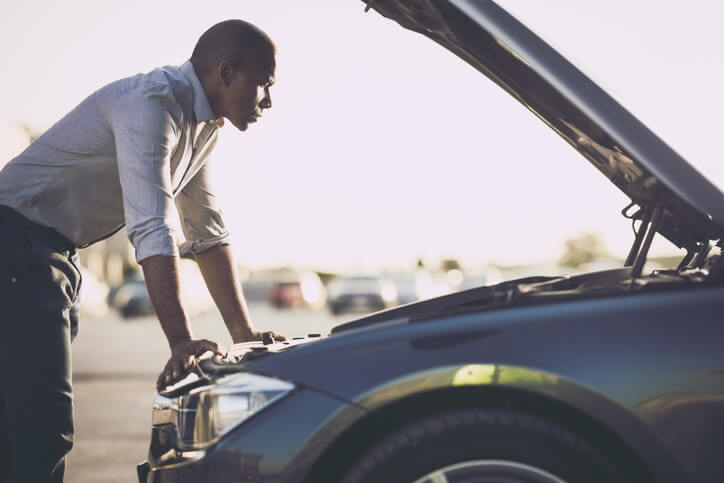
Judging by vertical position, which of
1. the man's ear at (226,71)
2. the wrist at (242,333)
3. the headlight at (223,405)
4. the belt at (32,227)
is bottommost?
the headlight at (223,405)

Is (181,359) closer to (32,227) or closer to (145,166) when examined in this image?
(145,166)

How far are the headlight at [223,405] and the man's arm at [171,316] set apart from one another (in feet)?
0.52

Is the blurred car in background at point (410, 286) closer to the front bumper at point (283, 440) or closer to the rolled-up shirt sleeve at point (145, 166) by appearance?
the rolled-up shirt sleeve at point (145, 166)

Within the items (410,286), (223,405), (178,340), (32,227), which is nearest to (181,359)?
(178,340)

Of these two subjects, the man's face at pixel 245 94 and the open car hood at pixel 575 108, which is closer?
the open car hood at pixel 575 108

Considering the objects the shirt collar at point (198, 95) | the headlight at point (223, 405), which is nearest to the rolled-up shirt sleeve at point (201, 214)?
the shirt collar at point (198, 95)

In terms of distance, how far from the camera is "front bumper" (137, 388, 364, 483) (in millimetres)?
1847

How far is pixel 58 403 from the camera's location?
94.3 inches

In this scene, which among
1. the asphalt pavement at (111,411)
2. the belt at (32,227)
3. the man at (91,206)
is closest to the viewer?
the man at (91,206)

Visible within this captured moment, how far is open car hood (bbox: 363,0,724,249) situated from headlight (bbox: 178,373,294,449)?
105 cm

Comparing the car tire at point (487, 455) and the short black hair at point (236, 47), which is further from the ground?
the short black hair at point (236, 47)

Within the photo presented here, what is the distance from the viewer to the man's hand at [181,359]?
2.16m

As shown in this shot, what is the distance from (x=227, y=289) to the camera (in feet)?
10.2

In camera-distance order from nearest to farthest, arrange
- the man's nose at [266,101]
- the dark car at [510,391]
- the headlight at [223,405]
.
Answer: the dark car at [510,391], the headlight at [223,405], the man's nose at [266,101]
